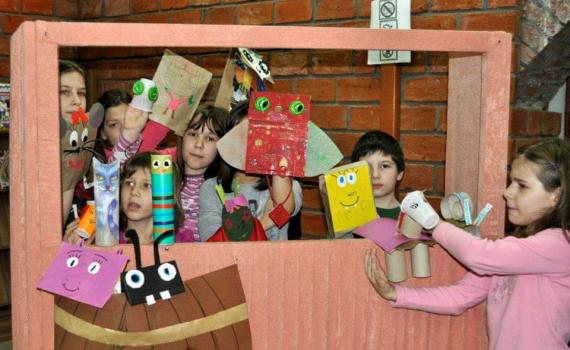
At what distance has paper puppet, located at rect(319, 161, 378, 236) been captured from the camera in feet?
3.98

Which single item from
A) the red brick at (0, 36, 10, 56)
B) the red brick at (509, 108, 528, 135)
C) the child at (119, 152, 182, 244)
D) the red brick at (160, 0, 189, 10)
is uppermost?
the red brick at (160, 0, 189, 10)

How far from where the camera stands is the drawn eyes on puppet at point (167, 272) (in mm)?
1058

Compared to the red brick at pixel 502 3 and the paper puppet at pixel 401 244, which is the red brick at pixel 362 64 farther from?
the paper puppet at pixel 401 244

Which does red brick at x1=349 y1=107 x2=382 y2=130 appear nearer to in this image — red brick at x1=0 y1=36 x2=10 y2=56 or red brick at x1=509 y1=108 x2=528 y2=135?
red brick at x1=509 y1=108 x2=528 y2=135

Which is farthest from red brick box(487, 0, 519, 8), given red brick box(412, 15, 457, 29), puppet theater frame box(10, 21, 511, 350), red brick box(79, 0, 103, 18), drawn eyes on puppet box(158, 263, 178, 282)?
red brick box(79, 0, 103, 18)

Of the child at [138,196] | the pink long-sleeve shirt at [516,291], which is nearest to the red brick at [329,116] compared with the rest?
the child at [138,196]

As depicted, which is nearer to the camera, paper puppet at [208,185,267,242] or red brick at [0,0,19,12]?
paper puppet at [208,185,267,242]

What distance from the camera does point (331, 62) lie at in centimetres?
210

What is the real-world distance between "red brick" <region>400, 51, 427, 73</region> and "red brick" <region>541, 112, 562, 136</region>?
0.46m

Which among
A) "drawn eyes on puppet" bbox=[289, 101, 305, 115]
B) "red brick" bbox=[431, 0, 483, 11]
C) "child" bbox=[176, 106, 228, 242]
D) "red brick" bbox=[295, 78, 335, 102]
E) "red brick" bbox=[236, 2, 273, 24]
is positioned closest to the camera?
"drawn eyes on puppet" bbox=[289, 101, 305, 115]

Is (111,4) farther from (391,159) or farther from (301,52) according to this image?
(391,159)

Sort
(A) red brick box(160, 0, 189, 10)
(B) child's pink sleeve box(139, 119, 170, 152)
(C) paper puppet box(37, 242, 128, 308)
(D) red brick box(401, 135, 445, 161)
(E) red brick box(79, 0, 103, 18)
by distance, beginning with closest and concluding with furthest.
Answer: (C) paper puppet box(37, 242, 128, 308) → (B) child's pink sleeve box(139, 119, 170, 152) → (D) red brick box(401, 135, 445, 161) → (A) red brick box(160, 0, 189, 10) → (E) red brick box(79, 0, 103, 18)

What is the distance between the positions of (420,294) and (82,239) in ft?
2.06

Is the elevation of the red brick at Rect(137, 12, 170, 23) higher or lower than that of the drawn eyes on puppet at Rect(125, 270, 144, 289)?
higher
